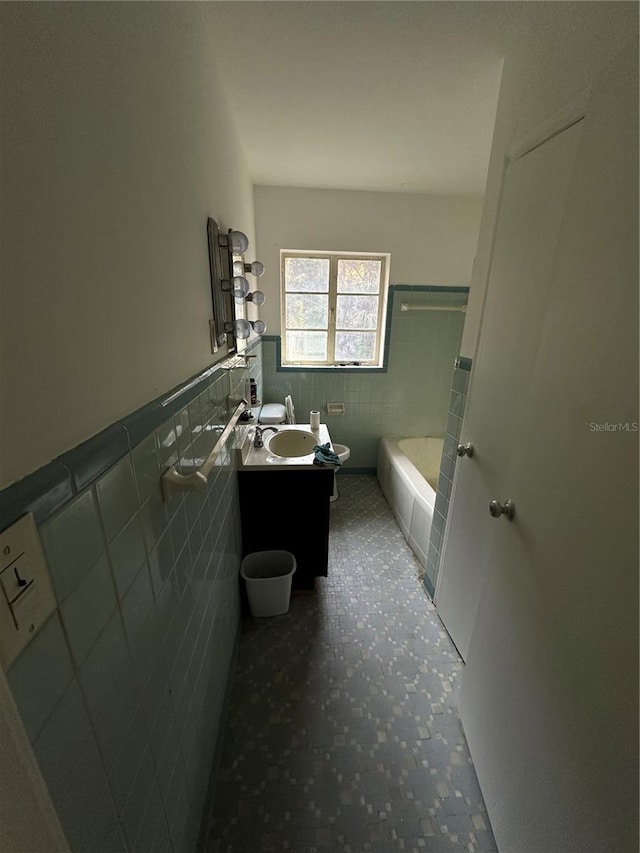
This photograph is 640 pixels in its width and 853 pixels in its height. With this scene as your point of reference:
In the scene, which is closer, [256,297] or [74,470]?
[74,470]

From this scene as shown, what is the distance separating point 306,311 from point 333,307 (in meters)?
0.25

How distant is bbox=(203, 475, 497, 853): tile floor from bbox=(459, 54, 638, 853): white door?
24 cm

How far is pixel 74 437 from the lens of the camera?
0.46m

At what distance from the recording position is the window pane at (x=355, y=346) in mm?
2967

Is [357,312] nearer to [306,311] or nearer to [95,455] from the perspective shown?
[306,311]

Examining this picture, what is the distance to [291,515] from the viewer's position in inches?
69.5

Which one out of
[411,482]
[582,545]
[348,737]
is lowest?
[348,737]

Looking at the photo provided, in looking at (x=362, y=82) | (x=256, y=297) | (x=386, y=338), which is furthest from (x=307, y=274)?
(x=362, y=82)

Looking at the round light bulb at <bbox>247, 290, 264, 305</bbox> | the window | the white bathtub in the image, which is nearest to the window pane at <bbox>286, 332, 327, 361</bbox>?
the window

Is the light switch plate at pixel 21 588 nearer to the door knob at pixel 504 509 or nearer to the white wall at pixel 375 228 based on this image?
the door knob at pixel 504 509

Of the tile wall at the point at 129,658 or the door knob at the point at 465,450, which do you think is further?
the door knob at the point at 465,450

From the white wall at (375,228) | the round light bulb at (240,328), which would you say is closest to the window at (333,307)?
the white wall at (375,228)

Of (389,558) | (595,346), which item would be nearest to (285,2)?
(595,346)

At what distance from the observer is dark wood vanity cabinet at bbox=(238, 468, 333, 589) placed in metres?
1.71
